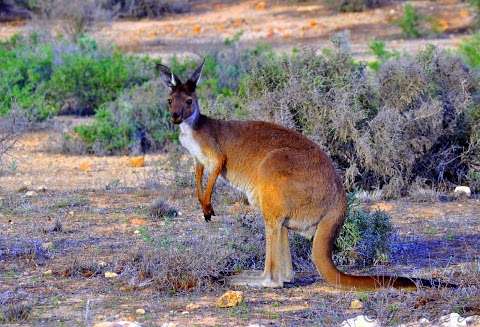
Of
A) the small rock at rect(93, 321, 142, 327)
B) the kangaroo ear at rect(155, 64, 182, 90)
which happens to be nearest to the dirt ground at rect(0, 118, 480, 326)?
the small rock at rect(93, 321, 142, 327)

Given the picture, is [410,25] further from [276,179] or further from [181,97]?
[276,179]

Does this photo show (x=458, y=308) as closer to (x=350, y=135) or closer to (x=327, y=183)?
(x=327, y=183)

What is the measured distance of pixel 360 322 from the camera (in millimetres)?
6137

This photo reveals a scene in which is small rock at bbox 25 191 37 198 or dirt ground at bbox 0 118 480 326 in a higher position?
dirt ground at bbox 0 118 480 326

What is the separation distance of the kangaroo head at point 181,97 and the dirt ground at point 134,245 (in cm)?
125

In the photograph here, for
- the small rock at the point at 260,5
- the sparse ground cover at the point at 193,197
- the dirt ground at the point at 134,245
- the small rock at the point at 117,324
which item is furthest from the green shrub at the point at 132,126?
the small rock at the point at 260,5

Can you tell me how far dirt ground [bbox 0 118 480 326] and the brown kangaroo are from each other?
0.54 ft

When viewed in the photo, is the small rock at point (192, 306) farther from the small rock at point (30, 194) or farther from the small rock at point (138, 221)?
the small rock at point (30, 194)

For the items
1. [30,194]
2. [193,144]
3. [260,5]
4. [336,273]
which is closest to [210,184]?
[193,144]

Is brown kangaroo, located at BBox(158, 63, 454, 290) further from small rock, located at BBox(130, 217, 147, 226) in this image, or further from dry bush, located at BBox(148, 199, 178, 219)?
dry bush, located at BBox(148, 199, 178, 219)

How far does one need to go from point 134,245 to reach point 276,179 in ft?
6.13

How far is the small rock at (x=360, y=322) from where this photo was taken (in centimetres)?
611

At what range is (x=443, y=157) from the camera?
36.3 feet

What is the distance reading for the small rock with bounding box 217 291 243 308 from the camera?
6.82 m
